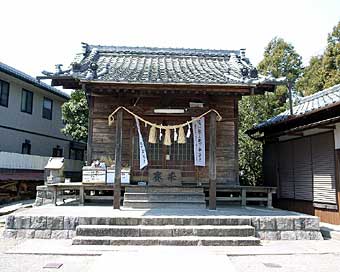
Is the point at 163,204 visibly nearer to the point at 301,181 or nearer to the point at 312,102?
the point at 301,181

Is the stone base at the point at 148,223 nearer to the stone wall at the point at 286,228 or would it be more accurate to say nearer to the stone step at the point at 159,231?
the stone wall at the point at 286,228

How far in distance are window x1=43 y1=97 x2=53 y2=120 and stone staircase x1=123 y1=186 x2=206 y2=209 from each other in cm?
1389

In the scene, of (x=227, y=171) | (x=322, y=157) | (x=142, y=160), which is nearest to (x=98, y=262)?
(x=142, y=160)

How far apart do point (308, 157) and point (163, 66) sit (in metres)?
6.42

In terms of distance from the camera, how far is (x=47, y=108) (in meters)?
22.4

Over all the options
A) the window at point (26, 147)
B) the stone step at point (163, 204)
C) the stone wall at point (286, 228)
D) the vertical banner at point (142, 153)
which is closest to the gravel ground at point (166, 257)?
the stone wall at point (286, 228)

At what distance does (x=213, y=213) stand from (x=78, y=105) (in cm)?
1175

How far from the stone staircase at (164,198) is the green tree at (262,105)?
248 inches

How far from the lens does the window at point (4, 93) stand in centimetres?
1794

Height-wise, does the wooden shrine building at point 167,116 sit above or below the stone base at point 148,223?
above

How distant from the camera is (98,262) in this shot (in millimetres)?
6125

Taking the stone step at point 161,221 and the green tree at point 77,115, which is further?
the green tree at point 77,115

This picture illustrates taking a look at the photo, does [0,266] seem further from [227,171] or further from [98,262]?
[227,171]

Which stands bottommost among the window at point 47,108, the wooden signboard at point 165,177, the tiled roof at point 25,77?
the wooden signboard at point 165,177
